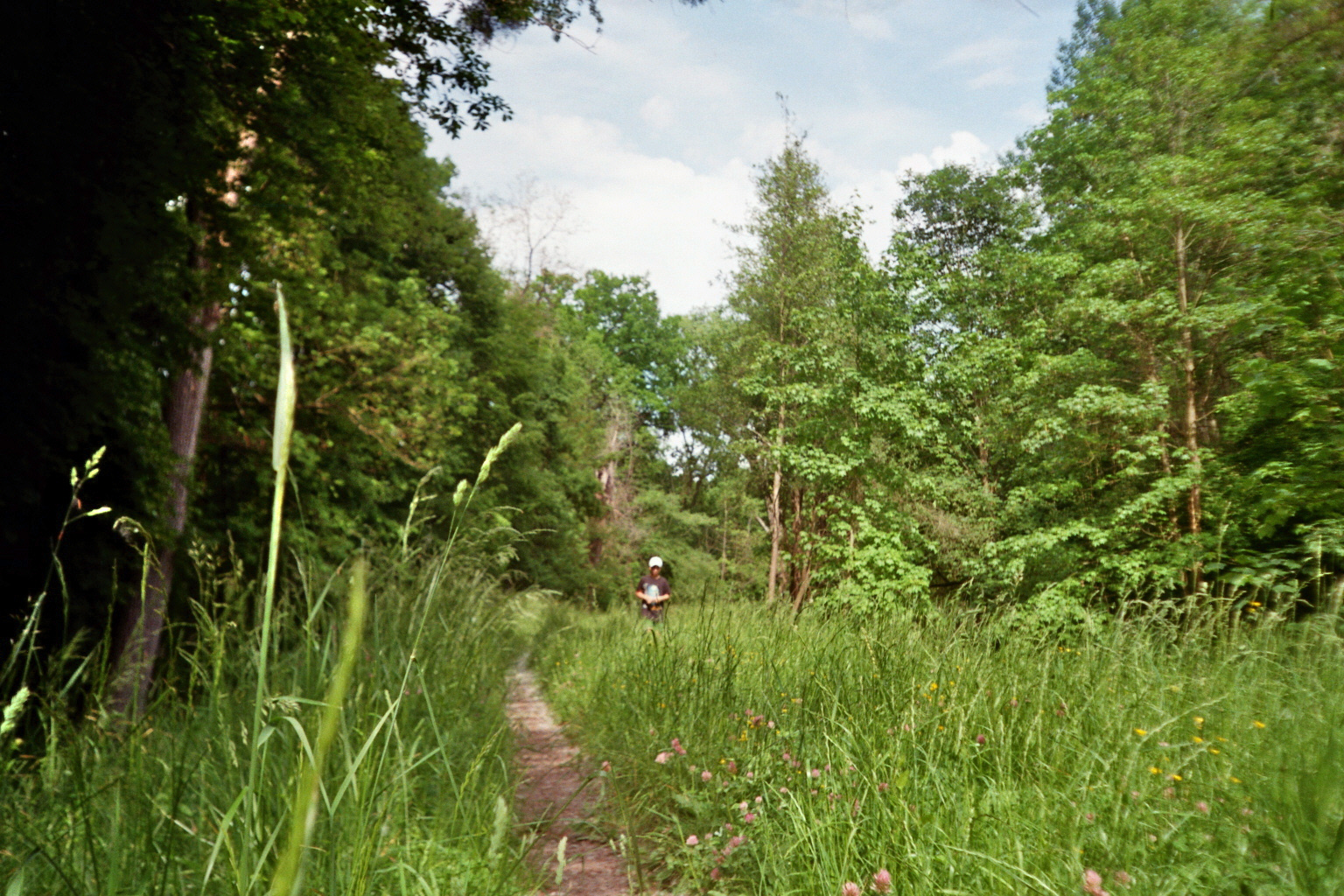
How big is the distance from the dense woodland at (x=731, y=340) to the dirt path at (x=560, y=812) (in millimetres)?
1301

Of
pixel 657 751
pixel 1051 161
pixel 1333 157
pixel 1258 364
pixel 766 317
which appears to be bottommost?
pixel 657 751

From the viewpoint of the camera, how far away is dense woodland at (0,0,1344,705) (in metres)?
4.41

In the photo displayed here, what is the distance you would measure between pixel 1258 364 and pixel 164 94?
8535 mm

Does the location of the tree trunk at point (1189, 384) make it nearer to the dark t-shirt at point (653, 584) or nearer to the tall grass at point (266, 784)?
the dark t-shirt at point (653, 584)

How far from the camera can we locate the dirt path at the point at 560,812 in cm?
322

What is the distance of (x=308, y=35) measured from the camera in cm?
585

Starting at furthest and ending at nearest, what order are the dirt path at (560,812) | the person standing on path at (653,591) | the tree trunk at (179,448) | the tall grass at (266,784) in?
1. the person standing on path at (653,591)
2. the tree trunk at (179,448)
3. the dirt path at (560,812)
4. the tall grass at (266,784)

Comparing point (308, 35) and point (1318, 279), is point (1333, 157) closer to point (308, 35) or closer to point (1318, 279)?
point (1318, 279)

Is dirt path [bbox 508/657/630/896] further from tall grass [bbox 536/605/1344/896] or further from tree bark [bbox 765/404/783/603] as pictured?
tree bark [bbox 765/404/783/603]

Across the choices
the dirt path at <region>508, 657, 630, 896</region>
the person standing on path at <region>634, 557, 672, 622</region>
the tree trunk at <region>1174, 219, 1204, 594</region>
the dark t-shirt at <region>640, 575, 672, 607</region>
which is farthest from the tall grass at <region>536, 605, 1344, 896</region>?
the tree trunk at <region>1174, 219, 1204, 594</region>

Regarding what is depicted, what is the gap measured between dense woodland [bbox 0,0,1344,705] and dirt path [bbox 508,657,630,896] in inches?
51.2

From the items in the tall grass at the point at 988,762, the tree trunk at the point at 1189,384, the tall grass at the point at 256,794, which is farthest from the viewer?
the tree trunk at the point at 1189,384

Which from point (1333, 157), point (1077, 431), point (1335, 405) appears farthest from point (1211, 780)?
point (1077, 431)

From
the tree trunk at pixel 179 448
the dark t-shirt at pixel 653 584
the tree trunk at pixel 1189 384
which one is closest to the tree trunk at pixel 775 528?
the tree trunk at pixel 1189 384
